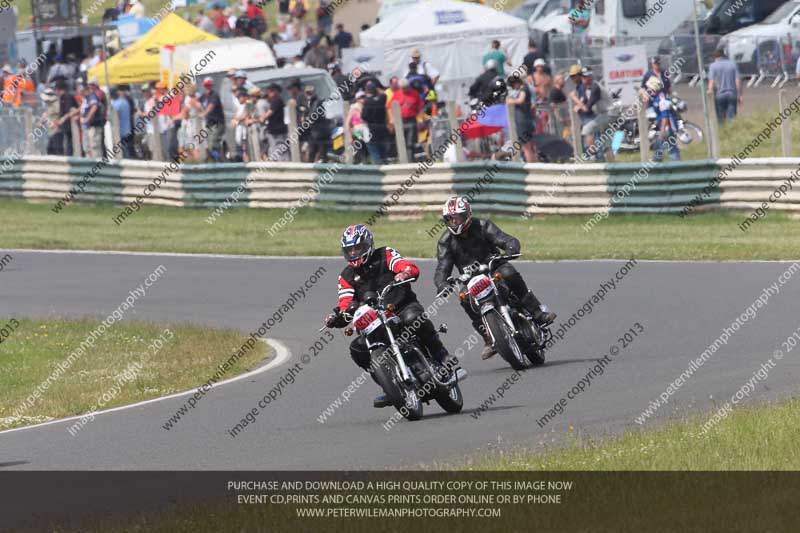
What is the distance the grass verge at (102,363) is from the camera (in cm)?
1441

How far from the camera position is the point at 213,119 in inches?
1129

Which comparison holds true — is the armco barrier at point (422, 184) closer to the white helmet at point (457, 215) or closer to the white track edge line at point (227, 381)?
the white track edge line at point (227, 381)

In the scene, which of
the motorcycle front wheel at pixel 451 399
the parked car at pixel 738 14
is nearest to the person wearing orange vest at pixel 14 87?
the parked car at pixel 738 14

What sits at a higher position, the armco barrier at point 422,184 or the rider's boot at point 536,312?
the rider's boot at point 536,312

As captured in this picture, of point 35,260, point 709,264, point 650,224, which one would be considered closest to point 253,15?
point 35,260

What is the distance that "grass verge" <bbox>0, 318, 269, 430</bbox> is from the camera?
1441 cm

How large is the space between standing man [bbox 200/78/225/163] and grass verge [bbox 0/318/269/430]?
1046 centimetres

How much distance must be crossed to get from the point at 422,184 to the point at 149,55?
39.8 ft

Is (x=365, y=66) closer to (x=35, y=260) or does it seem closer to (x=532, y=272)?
(x=35, y=260)

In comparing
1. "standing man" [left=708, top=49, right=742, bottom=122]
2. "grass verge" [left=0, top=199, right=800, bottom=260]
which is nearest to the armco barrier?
"grass verge" [left=0, top=199, right=800, bottom=260]

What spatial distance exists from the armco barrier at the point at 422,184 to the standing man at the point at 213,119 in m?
0.68
